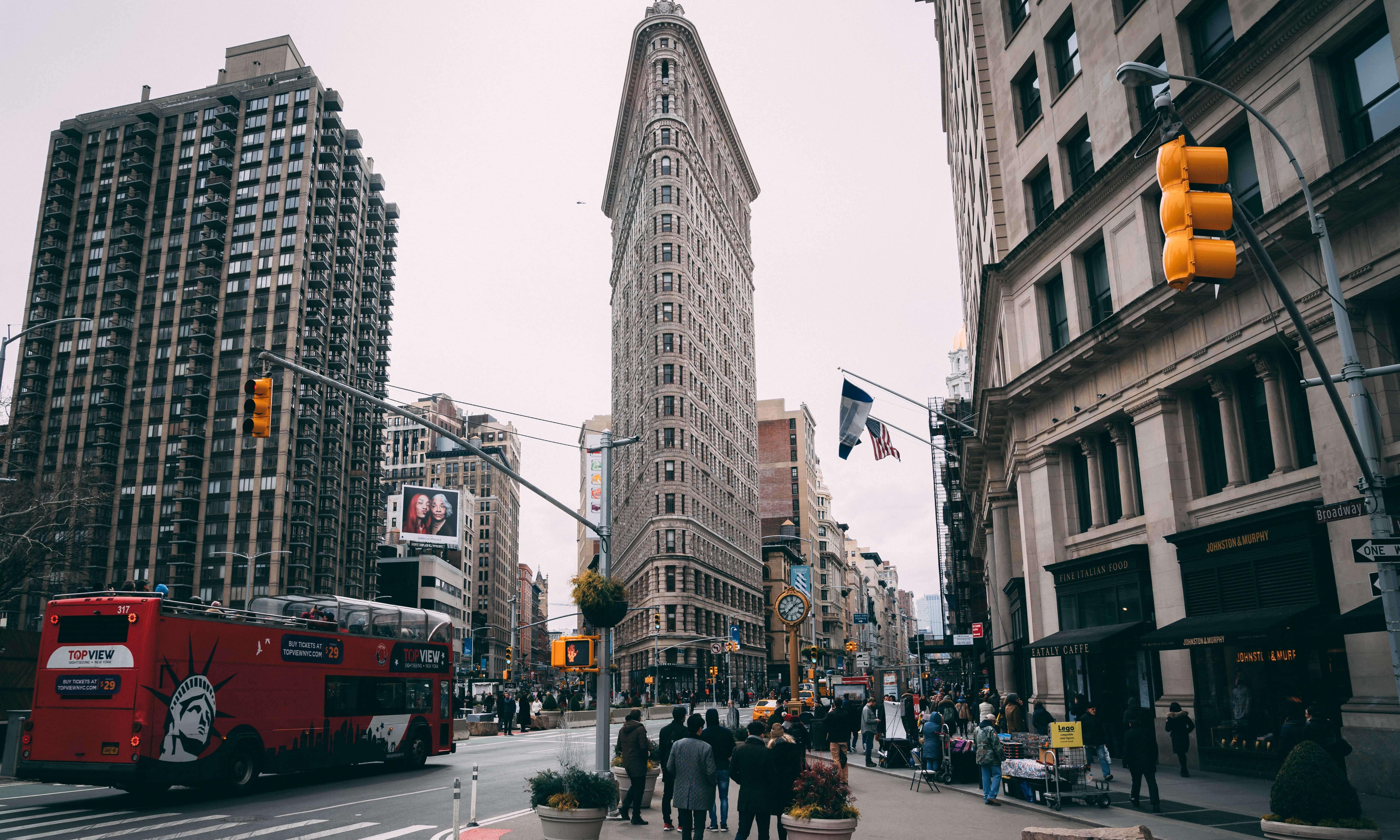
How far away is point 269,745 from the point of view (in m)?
20.4

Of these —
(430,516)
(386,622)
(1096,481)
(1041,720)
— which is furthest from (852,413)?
(430,516)

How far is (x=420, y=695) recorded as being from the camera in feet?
86.6

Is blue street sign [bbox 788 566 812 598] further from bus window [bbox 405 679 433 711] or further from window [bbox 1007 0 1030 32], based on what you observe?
window [bbox 1007 0 1030 32]

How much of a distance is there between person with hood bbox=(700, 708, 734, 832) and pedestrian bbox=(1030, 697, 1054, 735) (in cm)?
1214

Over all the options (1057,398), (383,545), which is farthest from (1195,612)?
(383,545)

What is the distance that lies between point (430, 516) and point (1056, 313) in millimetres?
72680

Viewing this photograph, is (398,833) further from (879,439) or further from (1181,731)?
(879,439)

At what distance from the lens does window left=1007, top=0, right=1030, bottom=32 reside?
1243 inches

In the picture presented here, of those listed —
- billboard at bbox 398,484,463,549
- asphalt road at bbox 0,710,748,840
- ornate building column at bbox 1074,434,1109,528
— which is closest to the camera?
asphalt road at bbox 0,710,748,840

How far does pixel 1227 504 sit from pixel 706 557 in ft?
265

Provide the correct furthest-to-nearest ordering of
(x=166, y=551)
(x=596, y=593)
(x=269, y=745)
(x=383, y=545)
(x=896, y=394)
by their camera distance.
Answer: (x=383, y=545), (x=166, y=551), (x=896, y=394), (x=269, y=745), (x=596, y=593)

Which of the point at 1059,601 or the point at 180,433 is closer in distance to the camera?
the point at 1059,601

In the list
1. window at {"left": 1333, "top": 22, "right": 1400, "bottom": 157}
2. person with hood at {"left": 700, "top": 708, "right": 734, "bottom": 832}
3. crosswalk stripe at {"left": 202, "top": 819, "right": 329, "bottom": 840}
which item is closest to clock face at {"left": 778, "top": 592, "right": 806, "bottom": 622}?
person with hood at {"left": 700, "top": 708, "right": 734, "bottom": 832}

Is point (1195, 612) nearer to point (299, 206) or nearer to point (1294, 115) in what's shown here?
point (1294, 115)
